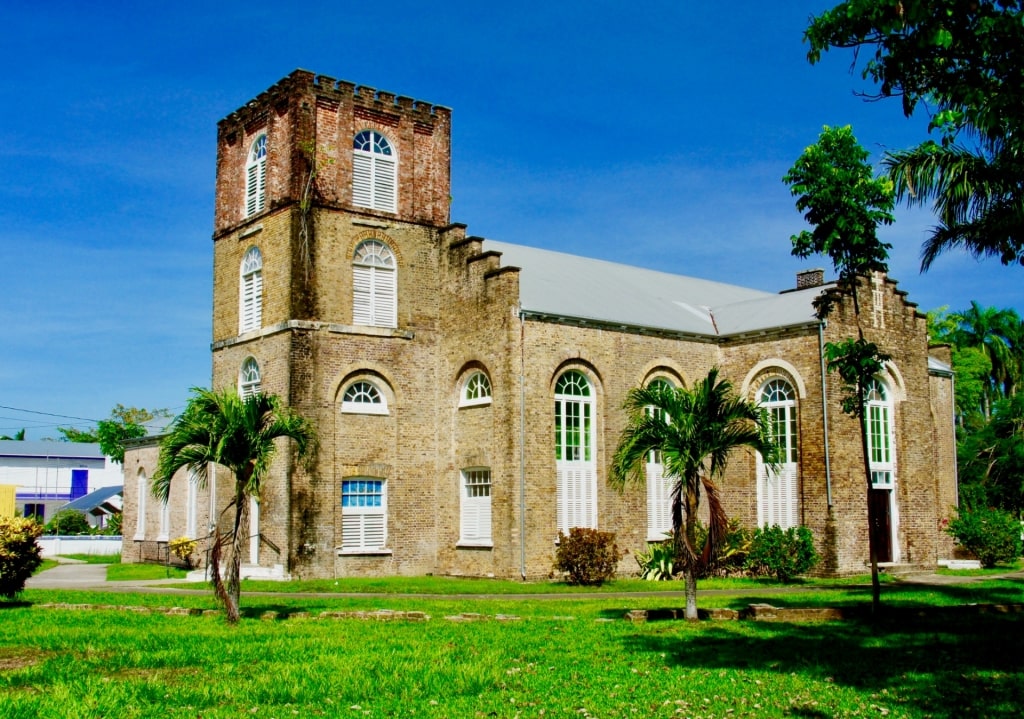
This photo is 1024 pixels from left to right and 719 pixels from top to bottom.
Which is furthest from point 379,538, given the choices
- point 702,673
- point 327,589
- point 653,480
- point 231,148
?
point 702,673

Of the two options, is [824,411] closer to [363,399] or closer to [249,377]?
[363,399]

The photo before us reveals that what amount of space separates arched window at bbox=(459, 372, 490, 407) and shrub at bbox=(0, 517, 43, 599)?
11.3 m

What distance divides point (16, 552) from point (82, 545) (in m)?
27.0

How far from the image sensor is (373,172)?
28750 millimetres

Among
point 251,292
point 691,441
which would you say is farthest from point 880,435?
point 251,292

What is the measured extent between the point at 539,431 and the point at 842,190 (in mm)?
11167

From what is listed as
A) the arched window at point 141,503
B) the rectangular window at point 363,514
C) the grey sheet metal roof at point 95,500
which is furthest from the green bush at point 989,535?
the grey sheet metal roof at point 95,500

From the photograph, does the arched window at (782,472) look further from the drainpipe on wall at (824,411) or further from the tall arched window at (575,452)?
the tall arched window at (575,452)

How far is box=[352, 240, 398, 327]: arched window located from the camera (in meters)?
27.8

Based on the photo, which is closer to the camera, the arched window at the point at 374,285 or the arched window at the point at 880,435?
the arched window at the point at 374,285

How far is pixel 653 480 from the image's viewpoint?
28609 millimetres

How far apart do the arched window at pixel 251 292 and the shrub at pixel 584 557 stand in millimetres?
10464

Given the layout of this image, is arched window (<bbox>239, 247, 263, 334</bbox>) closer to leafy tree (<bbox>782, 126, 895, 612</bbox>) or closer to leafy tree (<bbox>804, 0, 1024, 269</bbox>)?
leafy tree (<bbox>782, 126, 895, 612</bbox>)

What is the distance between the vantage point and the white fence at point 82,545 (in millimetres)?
44594
